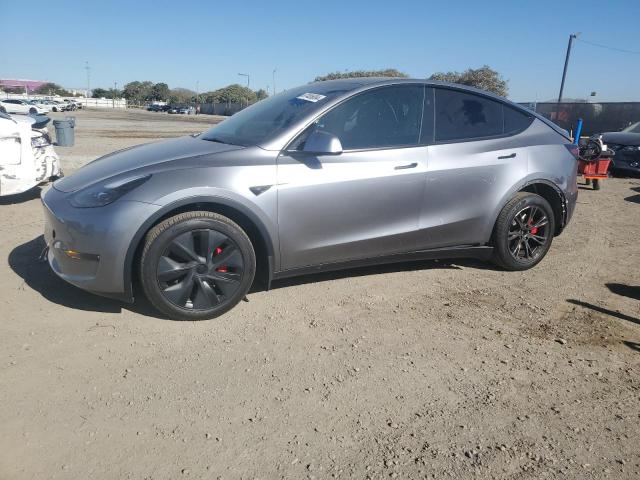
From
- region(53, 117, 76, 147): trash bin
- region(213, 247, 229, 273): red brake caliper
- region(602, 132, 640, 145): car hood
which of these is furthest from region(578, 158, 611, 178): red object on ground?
region(53, 117, 76, 147): trash bin

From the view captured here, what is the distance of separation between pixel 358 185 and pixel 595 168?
7.25 metres

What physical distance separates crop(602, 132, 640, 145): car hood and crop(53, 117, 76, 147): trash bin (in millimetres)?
14362

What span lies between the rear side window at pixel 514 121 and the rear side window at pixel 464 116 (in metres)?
0.07

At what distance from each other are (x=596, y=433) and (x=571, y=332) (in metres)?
1.16

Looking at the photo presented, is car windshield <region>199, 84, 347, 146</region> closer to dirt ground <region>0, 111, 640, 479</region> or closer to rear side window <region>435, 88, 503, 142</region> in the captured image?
rear side window <region>435, 88, 503, 142</region>

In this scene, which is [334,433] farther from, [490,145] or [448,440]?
[490,145]

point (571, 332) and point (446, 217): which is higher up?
point (446, 217)

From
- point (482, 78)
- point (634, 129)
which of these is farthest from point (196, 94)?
point (634, 129)

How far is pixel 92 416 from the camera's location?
7.77ft

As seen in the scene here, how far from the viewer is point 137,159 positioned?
3.56 metres

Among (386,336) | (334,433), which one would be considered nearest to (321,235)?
(386,336)

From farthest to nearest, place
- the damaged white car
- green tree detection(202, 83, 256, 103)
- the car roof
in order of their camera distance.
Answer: green tree detection(202, 83, 256, 103) < the damaged white car < the car roof

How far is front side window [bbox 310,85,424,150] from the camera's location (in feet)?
12.1

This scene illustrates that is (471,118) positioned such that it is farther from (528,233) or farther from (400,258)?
(400,258)
